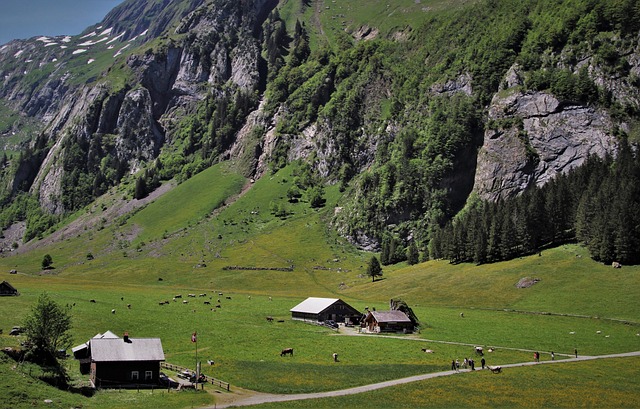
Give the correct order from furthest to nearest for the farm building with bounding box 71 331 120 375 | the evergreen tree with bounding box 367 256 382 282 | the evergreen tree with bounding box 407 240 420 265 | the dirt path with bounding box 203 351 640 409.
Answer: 1. the evergreen tree with bounding box 407 240 420 265
2. the evergreen tree with bounding box 367 256 382 282
3. the farm building with bounding box 71 331 120 375
4. the dirt path with bounding box 203 351 640 409

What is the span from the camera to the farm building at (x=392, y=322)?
10031cm

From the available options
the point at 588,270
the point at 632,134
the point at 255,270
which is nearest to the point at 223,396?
the point at 588,270

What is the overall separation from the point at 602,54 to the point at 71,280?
20418 cm

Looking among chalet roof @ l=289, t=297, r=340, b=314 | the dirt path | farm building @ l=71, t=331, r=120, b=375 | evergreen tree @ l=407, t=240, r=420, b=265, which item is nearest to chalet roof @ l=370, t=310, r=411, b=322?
chalet roof @ l=289, t=297, r=340, b=314

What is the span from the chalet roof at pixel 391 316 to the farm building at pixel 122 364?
161 ft

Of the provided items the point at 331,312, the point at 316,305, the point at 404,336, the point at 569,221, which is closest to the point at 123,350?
the point at 404,336

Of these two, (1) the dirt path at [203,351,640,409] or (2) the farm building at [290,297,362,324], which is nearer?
(1) the dirt path at [203,351,640,409]

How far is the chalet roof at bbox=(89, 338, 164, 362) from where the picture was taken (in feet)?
197

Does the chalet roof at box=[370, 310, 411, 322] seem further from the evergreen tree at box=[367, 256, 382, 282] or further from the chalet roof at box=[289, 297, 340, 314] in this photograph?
the evergreen tree at box=[367, 256, 382, 282]

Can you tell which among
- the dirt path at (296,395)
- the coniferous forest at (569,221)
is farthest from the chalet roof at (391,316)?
the coniferous forest at (569,221)

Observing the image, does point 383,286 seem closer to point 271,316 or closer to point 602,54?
point 271,316

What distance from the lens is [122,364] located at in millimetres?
60625

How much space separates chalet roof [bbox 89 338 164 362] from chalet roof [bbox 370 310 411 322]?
159 ft

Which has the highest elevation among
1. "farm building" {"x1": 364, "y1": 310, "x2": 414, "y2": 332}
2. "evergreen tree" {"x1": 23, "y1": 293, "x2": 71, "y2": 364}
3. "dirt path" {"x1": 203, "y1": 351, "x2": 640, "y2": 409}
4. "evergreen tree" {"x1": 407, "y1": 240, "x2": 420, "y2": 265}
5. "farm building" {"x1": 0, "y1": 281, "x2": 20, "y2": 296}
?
"evergreen tree" {"x1": 407, "y1": 240, "x2": 420, "y2": 265}
